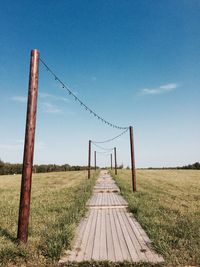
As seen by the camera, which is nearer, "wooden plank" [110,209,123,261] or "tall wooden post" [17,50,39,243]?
"wooden plank" [110,209,123,261]

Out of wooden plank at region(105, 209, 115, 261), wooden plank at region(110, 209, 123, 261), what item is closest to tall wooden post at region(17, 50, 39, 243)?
wooden plank at region(105, 209, 115, 261)

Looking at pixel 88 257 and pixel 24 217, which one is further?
pixel 24 217

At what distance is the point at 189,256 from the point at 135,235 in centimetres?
167

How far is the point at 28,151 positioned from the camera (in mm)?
5402

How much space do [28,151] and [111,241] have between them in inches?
114

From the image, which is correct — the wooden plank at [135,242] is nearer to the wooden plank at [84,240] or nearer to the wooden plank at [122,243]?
the wooden plank at [122,243]

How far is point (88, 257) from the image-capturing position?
4.47m

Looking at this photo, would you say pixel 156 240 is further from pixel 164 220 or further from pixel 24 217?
pixel 24 217

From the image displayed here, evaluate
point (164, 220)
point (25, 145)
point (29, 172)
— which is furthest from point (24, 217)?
point (164, 220)

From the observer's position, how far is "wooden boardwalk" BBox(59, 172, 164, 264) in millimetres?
4469

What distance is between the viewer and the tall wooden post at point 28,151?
521cm

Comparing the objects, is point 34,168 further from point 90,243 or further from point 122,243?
point 122,243

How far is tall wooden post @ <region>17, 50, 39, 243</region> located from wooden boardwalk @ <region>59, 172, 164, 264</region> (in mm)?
1253

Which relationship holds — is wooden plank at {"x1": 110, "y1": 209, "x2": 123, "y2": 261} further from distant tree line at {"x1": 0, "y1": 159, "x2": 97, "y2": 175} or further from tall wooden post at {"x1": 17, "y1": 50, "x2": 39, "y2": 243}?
distant tree line at {"x1": 0, "y1": 159, "x2": 97, "y2": 175}
